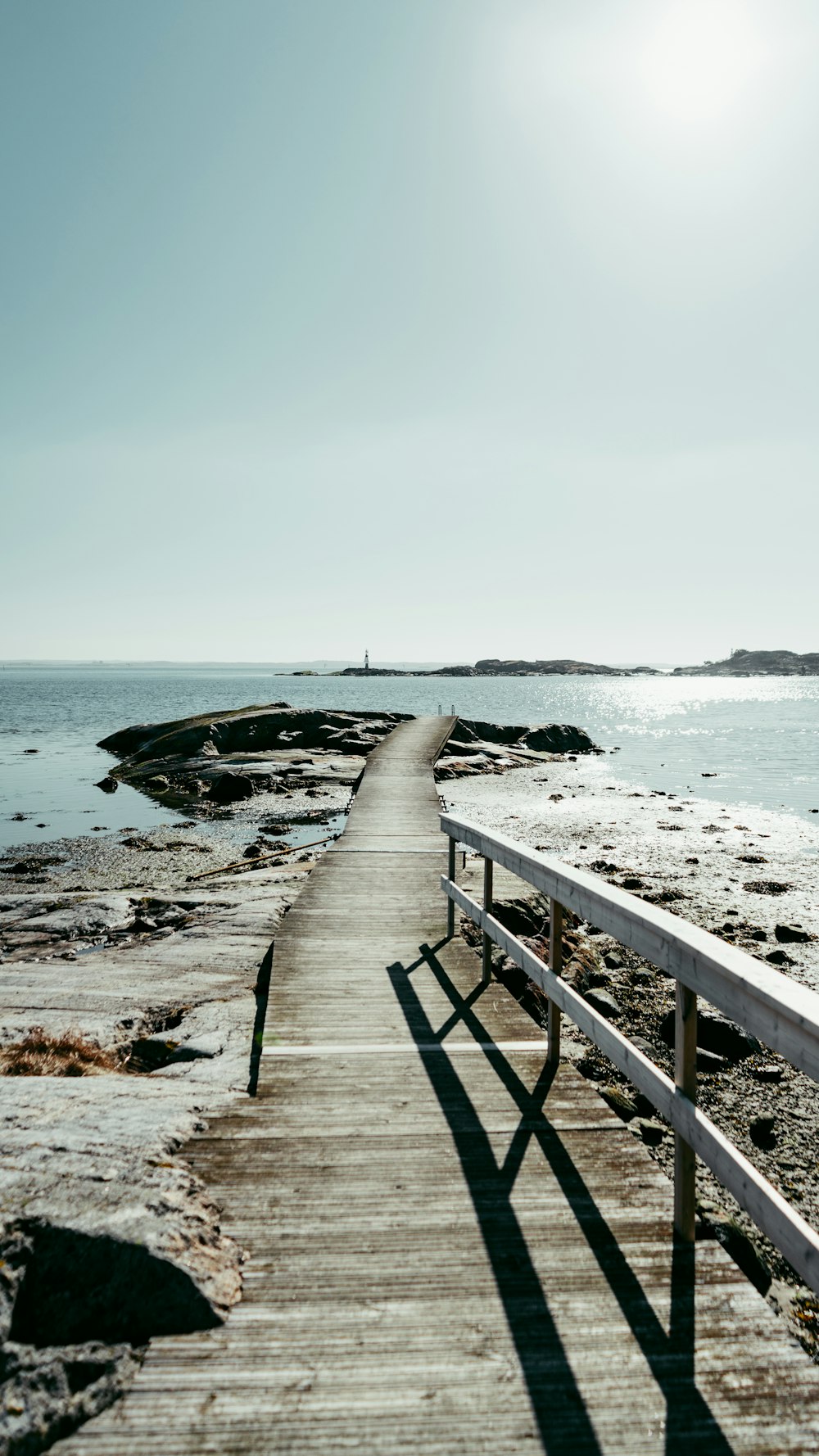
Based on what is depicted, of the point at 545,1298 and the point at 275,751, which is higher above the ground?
the point at 545,1298

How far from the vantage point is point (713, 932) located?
42.9 feet

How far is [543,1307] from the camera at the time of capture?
289 centimetres

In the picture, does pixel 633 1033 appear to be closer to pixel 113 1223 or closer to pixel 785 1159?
pixel 785 1159

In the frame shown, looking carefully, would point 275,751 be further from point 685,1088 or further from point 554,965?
point 685,1088

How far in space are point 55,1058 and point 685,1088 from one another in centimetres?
467

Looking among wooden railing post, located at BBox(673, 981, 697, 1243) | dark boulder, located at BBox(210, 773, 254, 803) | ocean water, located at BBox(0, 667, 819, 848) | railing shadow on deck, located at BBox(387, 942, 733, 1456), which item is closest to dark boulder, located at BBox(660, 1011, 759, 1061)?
railing shadow on deck, located at BBox(387, 942, 733, 1456)

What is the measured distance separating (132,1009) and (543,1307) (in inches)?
216

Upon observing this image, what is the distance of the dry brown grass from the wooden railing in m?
3.33

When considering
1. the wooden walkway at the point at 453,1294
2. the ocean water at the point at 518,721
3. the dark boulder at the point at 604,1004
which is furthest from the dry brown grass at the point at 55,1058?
the ocean water at the point at 518,721

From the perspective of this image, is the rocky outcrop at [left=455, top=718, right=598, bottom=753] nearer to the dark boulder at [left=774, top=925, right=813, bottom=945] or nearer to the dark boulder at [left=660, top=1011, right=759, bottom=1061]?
the dark boulder at [left=774, top=925, right=813, bottom=945]

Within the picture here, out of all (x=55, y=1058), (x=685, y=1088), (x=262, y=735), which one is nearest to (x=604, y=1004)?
(x=55, y=1058)

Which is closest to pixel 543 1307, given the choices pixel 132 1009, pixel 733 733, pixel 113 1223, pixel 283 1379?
pixel 283 1379

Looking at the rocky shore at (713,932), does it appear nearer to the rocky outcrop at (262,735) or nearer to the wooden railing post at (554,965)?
the wooden railing post at (554,965)

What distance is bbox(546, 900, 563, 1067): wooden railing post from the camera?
4.75m
